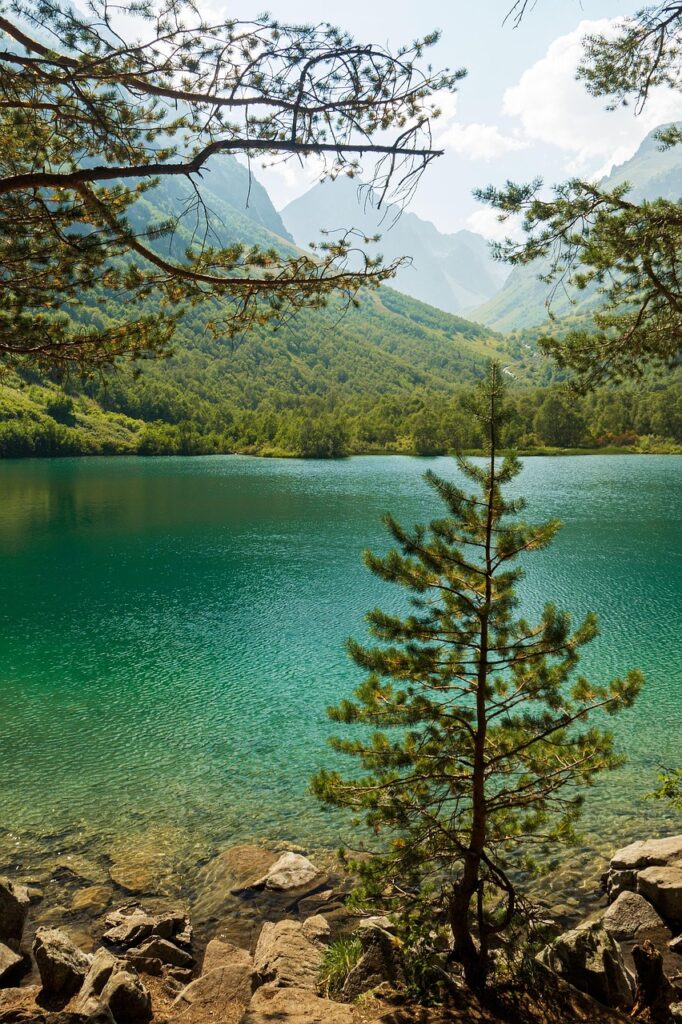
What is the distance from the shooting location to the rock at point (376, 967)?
5836mm

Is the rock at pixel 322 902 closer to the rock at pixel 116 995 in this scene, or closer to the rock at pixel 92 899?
the rock at pixel 92 899

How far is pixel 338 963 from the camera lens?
252 inches

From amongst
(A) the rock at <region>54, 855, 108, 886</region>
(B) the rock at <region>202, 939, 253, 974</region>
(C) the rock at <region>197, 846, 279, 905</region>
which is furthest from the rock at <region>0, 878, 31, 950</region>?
(B) the rock at <region>202, 939, 253, 974</region>

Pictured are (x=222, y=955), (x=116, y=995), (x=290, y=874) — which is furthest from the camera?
(x=290, y=874)

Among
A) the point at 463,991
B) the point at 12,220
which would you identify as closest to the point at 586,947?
the point at 463,991

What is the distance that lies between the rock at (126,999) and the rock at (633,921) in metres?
5.48

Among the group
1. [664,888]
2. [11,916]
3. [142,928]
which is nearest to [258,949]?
[142,928]

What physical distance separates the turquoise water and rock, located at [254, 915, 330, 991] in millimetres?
2845

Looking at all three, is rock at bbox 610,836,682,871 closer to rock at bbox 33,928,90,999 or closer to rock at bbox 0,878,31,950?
rock at bbox 33,928,90,999

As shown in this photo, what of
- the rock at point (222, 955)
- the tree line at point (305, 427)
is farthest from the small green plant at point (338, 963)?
the tree line at point (305, 427)

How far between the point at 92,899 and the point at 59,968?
2.60 meters

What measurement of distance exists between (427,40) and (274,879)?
10928 millimetres

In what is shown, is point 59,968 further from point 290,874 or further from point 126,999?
point 290,874

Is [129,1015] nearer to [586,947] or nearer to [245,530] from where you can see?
[586,947]
